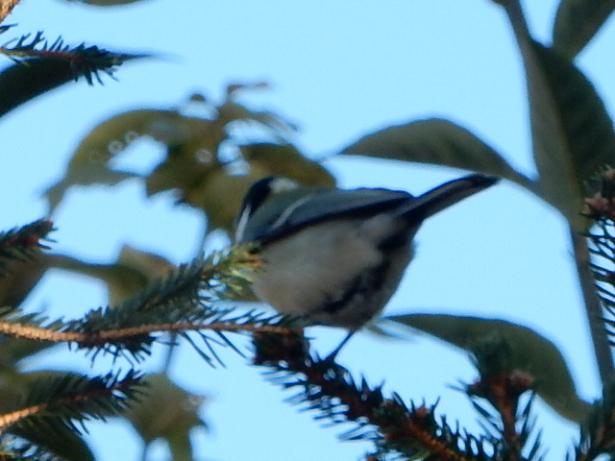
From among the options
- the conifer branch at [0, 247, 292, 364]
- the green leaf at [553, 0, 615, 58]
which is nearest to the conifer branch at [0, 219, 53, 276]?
the conifer branch at [0, 247, 292, 364]

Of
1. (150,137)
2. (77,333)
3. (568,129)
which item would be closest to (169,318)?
(77,333)

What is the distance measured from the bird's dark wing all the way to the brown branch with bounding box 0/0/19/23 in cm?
136

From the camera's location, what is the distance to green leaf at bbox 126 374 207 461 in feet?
4.75

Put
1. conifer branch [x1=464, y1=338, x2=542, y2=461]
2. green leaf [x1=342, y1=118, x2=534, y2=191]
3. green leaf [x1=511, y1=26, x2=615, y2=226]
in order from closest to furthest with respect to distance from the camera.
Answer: conifer branch [x1=464, y1=338, x2=542, y2=461] < green leaf [x1=511, y1=26, x2=615, y2=226] < green leaf [x1=342, y1=118, x2=534, y2=191]

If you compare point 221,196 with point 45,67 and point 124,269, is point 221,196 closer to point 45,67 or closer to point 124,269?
point 124,269

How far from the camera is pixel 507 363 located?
77 cm

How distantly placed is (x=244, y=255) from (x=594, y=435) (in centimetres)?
35

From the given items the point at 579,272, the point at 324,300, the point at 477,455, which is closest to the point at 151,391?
the point at 579,272

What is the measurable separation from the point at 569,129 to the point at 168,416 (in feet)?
1.86

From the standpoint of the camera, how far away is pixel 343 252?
2.45 m

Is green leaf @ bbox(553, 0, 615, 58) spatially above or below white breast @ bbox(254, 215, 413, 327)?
above

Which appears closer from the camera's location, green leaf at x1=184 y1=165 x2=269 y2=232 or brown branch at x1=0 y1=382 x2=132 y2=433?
brown branch at x1=0 y1=382 x2=132 y2=433

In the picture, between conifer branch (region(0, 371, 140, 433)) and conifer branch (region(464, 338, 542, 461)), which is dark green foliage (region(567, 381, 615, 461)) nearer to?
conifer branch (region(464, 338, 542, 461))

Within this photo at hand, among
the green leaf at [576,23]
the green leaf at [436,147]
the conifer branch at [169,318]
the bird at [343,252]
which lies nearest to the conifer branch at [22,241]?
the conifer branch at [169,318]
